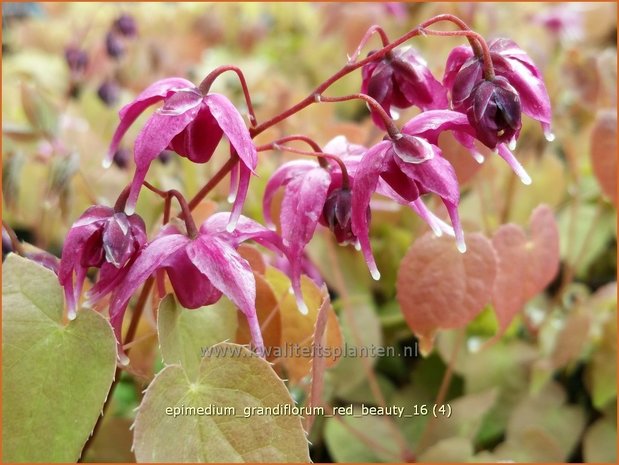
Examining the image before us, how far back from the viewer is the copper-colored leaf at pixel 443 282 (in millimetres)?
612

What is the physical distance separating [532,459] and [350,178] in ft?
1.35

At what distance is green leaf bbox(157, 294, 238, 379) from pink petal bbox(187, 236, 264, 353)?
45mm

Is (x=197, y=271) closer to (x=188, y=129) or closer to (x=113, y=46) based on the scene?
(x=188, y=129)

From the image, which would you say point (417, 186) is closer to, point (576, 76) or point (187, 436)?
point (187, 436)

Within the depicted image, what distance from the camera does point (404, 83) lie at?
19.7 inches

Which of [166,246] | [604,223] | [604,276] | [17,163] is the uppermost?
[166,246]

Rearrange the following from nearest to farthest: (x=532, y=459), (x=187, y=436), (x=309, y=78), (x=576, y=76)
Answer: (x=187, y=436) < (x=532, y=459) < (x=576, y=76) < (x=309, y=78)

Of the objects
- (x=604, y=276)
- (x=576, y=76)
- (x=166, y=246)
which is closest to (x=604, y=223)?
(x=604, y=276)

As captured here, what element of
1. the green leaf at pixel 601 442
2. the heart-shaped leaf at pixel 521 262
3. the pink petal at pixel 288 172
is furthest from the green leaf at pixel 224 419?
the green leaf at pixel 601 442

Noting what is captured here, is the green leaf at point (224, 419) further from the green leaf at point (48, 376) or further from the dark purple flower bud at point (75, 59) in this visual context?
the dark purple flower bud at point (75, 59)

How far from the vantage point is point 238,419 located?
1.42 feet

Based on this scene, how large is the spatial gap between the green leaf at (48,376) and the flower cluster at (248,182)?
2 centimetres

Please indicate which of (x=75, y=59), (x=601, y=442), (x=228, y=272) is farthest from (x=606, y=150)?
(x=75, y=59)

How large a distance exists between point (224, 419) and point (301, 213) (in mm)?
137
